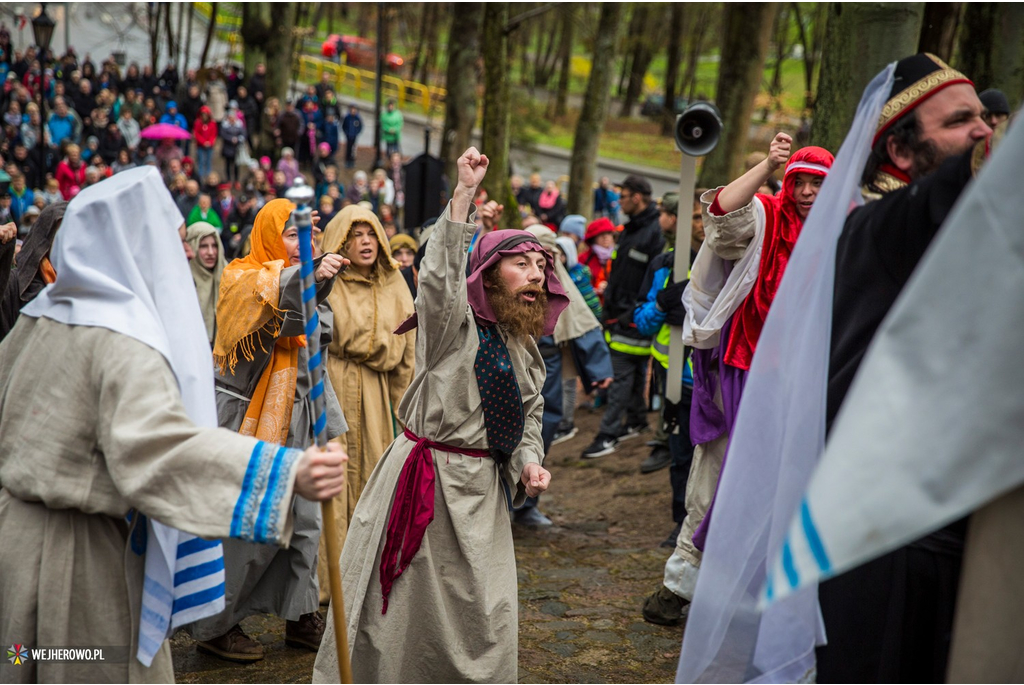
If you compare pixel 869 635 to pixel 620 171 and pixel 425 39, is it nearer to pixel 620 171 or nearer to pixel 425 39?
pixel 620 171

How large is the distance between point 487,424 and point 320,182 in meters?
20.3

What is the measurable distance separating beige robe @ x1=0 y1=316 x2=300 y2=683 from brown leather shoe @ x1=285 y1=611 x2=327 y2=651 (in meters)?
2.21

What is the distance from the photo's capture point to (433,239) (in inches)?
143

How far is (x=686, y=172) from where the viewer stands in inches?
231

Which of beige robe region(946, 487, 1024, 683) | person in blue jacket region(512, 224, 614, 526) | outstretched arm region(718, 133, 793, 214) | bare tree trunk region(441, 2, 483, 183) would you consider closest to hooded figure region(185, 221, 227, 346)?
person in blue jacket region(512, 224, 614, 526)

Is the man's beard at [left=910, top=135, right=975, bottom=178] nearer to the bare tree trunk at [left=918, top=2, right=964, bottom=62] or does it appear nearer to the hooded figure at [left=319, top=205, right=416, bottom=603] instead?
the hooded figure at [left=319, top=205, right=416, bottom=603]

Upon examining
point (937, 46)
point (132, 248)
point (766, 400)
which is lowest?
point (766, 400)

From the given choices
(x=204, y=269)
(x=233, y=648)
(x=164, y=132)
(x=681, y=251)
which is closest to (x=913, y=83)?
(x=681, y=251)

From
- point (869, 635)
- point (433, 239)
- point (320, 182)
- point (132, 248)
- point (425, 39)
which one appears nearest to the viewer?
point (869, 635)

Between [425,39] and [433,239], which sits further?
[425,39]

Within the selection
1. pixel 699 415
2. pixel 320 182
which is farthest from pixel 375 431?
pixel 320 182

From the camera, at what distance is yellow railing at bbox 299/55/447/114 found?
37.0 meters

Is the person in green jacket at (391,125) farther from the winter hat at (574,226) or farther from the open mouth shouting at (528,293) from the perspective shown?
the open mouth shouting at (528,293)

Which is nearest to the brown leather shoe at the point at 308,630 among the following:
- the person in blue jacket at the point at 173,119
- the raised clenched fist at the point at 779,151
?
the raised clenched fist at the point at 779,151
